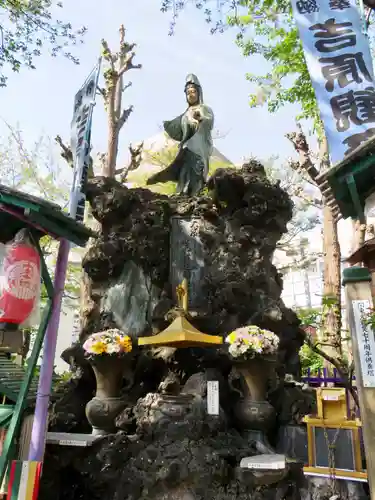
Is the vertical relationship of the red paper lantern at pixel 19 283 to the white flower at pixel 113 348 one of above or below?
above

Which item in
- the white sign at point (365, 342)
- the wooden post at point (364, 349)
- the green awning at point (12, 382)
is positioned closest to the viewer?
the wooden post at point (364, 349)

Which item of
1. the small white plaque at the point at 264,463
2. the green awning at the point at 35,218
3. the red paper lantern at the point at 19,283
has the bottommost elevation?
the small white plaque at the point at 264,463

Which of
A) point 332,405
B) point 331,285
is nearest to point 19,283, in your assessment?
point 332,405

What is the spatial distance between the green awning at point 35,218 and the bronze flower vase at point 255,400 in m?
3.12

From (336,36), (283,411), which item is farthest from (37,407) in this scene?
(336,36)

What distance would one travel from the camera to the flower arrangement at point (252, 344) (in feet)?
20.6

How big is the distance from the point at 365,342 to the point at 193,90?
7593mm

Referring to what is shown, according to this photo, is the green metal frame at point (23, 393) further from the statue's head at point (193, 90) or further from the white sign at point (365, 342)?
the statue's head at point (193, 90)

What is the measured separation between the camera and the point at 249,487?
5312 mm

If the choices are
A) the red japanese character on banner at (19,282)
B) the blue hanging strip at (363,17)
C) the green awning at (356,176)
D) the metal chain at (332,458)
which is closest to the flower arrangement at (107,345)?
the red japanese character on banner at (19,282)

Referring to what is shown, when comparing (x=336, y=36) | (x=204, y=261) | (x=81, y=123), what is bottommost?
(x=204, y=261)

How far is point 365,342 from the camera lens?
4480 millimetres

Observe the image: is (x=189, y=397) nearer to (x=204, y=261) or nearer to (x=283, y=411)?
(x=283, y=411)

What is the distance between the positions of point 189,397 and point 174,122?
6587 millimetres
